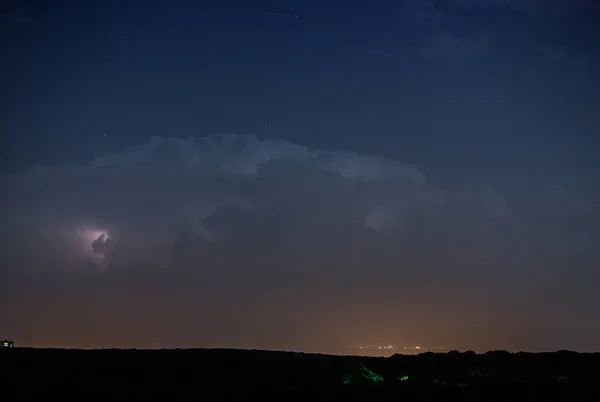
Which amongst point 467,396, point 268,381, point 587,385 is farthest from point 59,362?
point 587,385

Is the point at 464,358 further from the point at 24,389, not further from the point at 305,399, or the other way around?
the point at 24,389

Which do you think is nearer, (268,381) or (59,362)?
(268,381)

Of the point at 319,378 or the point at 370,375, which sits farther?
the point at 370,375

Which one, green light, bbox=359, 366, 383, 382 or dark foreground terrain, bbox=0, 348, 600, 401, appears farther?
green light, bbox=359, 366, 383, 382

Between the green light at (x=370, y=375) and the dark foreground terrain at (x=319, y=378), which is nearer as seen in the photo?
the dark foreground terrain at (x=319, y=378)

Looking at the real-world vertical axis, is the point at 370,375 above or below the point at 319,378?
above

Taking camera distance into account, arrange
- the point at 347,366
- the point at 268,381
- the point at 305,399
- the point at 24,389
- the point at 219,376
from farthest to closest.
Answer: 1. the point at 347,366
2. the point at 219,376
3. the point at 268,381
4. the point at 24,389
5. the point at 305,399

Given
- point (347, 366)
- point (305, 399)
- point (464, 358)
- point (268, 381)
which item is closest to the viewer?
point (305, 399)

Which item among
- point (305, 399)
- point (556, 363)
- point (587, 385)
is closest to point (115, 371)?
point (305, 399)
